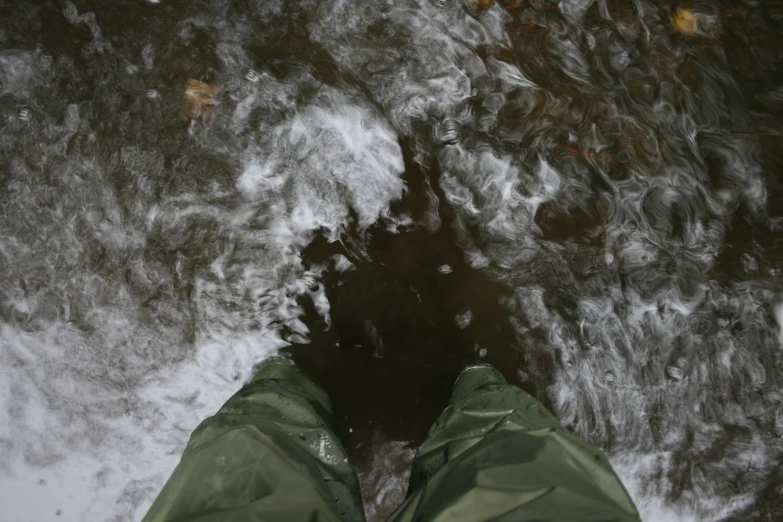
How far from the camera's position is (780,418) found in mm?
2205

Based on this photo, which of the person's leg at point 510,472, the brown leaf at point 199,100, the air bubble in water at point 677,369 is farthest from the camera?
the brown leaf at point 199,100

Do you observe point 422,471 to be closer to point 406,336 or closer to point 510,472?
point 510,472

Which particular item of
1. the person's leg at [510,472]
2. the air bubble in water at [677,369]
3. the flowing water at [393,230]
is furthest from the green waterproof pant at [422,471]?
the air bubble in water at [677,369]

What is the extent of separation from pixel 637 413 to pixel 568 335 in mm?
466

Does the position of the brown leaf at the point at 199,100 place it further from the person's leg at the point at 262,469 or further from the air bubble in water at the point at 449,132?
the person's leg at the point at 262,469

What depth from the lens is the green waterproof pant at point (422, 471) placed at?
1.16m

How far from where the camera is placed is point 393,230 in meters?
2.25

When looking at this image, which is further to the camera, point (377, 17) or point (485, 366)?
point (377, 17)

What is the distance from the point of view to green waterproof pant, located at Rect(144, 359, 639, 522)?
1.16m

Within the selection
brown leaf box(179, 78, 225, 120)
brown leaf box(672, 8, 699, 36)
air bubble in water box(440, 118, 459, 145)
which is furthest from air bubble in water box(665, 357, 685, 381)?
brown leaf box(179, 78, 225, 120)

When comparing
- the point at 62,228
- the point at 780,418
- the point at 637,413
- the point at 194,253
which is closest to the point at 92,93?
the point at 62,228

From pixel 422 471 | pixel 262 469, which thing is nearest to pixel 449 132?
pixel 422 471

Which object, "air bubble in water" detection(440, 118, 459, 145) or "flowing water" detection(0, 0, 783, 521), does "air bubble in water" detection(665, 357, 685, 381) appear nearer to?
"flowing water" detection(0, 0, 783, 521)

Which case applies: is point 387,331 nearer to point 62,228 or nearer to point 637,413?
point 637,413
